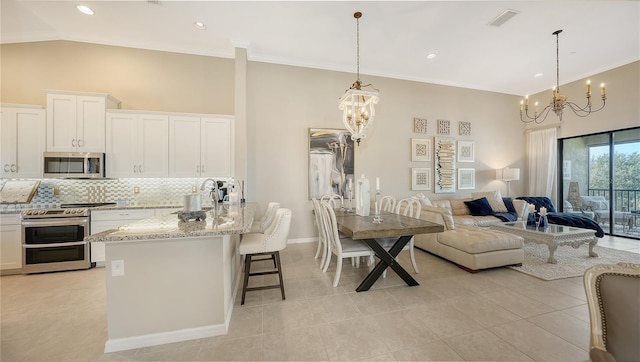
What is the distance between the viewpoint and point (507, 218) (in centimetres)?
509

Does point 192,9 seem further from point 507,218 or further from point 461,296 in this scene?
point 507,218

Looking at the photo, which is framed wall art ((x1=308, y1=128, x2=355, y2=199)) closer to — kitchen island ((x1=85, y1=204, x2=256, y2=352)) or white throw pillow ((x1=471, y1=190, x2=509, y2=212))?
kitchen island ((x1=85, y1=204, x2=256, y2=352))

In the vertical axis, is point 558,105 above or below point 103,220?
above

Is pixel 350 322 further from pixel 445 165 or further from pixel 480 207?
pixel 445 165

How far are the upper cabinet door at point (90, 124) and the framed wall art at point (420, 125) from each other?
5958mm

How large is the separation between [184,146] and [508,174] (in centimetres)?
737

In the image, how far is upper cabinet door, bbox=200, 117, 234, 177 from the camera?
4012 millimetres

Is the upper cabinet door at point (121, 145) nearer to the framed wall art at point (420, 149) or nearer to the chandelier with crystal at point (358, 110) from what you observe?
the chandelier with crystal at point (358, 110)

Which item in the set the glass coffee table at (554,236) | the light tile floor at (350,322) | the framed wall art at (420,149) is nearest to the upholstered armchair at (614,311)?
the light tile floor at (350,322)

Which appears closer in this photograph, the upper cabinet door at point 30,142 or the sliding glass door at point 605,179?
the upper cabinet door at point 30,142

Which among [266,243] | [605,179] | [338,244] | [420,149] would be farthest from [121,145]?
[605,179]

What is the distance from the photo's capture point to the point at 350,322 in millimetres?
2137

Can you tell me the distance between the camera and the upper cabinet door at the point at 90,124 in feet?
11.6

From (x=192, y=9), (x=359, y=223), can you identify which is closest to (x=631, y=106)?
(x=359, y=223)
